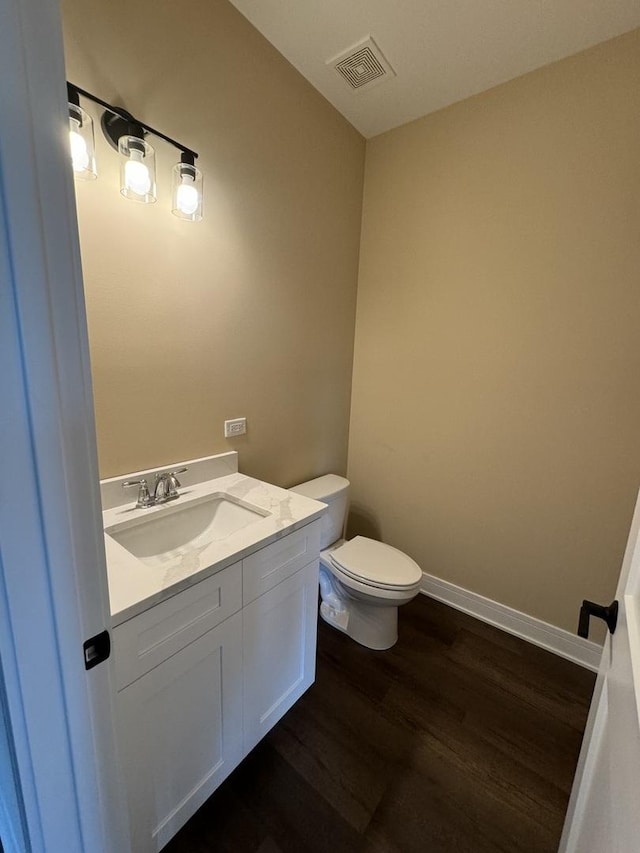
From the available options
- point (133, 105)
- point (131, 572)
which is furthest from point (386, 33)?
point (131, 572)

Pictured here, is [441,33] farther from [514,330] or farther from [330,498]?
[330,498]

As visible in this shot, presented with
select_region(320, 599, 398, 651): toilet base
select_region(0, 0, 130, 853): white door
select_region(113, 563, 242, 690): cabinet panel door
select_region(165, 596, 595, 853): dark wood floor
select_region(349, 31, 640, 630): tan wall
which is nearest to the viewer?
select_region(0, 0, 130, 853): white door

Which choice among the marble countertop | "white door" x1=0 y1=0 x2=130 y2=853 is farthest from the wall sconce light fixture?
the marble countertop

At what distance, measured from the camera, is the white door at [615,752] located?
43 centimetres

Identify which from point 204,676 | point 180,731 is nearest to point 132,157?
point 204,676

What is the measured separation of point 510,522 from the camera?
1.83 meters

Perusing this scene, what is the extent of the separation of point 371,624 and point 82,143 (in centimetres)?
212

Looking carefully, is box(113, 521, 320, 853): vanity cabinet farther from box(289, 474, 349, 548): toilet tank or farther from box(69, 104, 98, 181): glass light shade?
box(69, 104, 98, 181): glass light shade

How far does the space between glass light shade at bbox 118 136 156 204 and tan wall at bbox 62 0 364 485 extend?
0.13 feet

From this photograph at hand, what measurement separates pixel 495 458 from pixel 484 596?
80 cm

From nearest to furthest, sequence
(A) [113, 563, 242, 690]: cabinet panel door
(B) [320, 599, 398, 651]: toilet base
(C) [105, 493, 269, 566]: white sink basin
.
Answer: (A) [113, 563, 242, 690]: cabinet panel door
(C) [105, 493, 269, 566]: white sink basin
(B) [320, 599, 398, 651]: toilet base

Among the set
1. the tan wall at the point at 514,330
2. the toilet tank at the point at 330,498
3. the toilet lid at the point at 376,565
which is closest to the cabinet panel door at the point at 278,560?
the toilet lid at the point at 376,565

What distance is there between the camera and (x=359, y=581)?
161cm

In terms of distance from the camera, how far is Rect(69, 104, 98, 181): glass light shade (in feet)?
3.02
